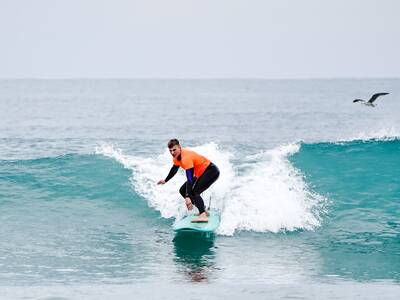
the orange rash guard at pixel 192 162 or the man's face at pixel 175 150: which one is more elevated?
the man's face at pixel 175 150

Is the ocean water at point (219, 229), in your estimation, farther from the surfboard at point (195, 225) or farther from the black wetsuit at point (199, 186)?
the black wetsuit at point (199, 186)

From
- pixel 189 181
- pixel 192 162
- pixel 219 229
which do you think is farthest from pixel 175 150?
pixel 219 229

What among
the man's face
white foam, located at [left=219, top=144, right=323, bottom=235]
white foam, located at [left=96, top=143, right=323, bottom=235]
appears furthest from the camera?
white foam, located at [left=96, top=143, right=323, bottom=235]

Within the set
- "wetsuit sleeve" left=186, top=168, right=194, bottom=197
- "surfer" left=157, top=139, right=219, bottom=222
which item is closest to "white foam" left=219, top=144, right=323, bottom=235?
"surfer" left=157, top=139, right=219, bottom=222

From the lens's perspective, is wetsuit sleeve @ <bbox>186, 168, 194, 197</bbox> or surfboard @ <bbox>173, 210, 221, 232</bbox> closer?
wetsuit sleeve @ <bbox>186, 168, 194, 197</bbox>

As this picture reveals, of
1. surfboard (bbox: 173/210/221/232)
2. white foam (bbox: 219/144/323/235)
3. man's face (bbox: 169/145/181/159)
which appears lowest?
surfboard (bbox: 173/210/221/232)

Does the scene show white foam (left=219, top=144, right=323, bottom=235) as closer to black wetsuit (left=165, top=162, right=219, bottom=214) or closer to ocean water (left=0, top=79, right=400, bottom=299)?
ocean water (left=0, top=79, right=400, bottom=299)

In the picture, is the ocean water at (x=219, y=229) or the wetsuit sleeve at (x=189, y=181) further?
the wetsuit sleeve at (x=189, y=181)

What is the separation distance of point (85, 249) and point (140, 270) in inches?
74.1

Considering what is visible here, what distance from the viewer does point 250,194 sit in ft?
51.8

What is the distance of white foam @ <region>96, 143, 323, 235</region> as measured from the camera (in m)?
14.4

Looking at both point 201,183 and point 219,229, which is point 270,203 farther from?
point 201,183

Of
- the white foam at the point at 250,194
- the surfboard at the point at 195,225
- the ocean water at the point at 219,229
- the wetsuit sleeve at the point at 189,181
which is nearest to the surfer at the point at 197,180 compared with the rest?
the wetsuit sleeve at the point at 189,181

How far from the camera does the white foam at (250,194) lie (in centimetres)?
1442
